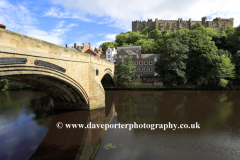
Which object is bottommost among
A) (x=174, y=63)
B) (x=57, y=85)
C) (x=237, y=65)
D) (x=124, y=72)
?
(x=57, y=85)

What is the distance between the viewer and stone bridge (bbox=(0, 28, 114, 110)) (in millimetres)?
7438

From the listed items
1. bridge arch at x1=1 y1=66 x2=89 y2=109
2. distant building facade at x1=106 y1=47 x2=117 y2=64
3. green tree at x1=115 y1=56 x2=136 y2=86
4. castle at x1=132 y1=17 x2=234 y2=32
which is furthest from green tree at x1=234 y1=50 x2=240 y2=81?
castle at x1=132 y1=17 x2=234 y2=32

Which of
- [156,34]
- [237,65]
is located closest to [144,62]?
[237,65]

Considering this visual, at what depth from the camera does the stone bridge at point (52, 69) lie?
293 inches

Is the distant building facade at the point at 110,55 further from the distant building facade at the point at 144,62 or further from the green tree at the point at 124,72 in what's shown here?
the green tree at the point at 124,72

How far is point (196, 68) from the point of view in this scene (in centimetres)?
3425

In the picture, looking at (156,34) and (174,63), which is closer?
(174,63)

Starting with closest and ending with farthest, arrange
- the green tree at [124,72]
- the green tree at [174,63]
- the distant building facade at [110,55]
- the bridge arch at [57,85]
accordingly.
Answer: the bridge arch at [57,85] → the green tree at [174,63] → the green tree at [124,72] → the distant building facade at [110,55]

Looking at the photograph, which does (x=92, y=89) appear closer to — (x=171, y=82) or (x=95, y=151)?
(x=95, y=151)

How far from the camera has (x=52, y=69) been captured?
1032cm

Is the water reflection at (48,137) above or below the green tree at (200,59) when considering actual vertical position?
below

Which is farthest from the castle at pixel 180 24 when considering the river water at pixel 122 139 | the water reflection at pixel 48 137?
the water reflection at pixel 48 137

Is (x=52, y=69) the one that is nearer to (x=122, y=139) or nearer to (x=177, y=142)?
(x=122, y=139)

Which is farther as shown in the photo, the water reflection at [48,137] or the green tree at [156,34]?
the green tree at [156,34]
